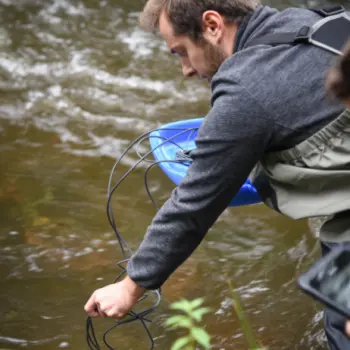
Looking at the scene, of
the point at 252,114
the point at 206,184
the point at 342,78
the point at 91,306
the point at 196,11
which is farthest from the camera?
the point at 91,306

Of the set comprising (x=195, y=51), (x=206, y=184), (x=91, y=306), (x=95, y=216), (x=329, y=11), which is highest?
(x=329, y=11)

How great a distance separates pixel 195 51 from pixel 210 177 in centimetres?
42

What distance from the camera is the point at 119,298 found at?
177 cm

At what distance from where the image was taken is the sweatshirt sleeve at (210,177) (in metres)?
1.49

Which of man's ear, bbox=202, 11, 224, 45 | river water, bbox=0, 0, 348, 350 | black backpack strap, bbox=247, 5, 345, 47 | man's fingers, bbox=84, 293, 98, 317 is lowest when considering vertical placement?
river water, bbox=0, 0, 348, 350

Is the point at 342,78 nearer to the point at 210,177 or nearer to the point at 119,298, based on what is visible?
the point at 210,177

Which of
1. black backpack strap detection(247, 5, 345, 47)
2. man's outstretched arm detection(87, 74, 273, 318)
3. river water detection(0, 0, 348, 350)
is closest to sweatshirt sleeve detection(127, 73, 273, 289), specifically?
man's outstretched arm detection(87, 74, 273, 318)

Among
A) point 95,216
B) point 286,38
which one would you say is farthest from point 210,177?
point 95,216

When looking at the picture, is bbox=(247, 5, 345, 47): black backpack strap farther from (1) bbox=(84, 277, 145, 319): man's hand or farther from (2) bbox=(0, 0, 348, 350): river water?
(2) bbox=(0, 0, 348, 350): river water

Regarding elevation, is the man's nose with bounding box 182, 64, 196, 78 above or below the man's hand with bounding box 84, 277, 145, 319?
above

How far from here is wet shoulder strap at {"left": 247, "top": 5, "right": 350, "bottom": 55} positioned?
1.52m

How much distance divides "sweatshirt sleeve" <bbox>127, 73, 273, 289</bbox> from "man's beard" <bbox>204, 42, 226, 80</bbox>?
0.22 meters

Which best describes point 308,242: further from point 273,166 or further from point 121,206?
point 273,166

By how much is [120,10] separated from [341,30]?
16.4 feet
